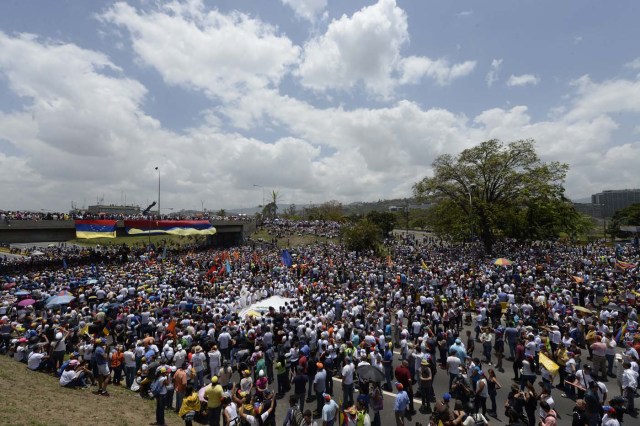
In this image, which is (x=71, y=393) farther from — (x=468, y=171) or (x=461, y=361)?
(x=468, y=171)

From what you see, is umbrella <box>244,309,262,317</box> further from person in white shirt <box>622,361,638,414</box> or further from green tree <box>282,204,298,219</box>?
green tree <box>282,204,298,219</box>

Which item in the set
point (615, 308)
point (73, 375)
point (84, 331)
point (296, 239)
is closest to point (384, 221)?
point (296, 239)

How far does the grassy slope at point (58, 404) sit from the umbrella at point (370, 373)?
4.73 m

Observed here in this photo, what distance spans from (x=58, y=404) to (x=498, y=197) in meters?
37.8

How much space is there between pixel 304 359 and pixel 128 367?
17.4 ft

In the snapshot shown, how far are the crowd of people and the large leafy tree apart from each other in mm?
10723

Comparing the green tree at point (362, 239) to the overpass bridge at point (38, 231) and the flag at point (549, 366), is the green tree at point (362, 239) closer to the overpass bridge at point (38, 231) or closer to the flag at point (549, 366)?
the overpass bridge at point (38, 231)

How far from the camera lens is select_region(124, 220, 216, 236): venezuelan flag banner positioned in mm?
39000

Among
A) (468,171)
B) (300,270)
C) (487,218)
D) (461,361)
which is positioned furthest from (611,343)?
(468,171)

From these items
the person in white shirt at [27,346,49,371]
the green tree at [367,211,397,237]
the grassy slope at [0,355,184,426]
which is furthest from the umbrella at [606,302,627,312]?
the green tree at [367,211,397,237]

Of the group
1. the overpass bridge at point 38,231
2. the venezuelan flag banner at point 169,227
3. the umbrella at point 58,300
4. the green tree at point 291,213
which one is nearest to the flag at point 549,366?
the umbrella at point 58,300

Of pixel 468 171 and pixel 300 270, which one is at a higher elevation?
pixel 468 171

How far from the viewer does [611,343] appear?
10.9 metres

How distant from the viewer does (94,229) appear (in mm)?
35750
